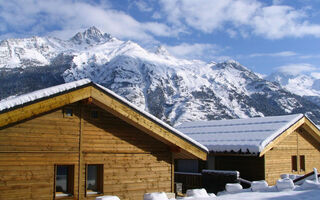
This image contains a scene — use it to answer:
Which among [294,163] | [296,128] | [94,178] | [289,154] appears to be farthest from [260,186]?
[294,163]

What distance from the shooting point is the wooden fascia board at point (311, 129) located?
2183cm

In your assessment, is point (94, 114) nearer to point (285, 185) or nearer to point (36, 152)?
point (36, 152)

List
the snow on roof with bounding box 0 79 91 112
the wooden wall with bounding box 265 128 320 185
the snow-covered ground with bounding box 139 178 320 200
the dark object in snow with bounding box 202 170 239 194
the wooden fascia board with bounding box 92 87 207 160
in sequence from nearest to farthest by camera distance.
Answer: the snow-covered ground with bounding box 139 178 320 200 < the snow on roof with bounding box 0 79 91 112 < the wooden fascia board with bounding box 92 87 207 160 < the dark object in snow with bounding box 202 170 239 194 < the wooden wall with bounding box 265 128 320 185

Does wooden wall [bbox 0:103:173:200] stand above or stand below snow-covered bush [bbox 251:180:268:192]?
above

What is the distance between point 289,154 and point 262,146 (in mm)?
4669

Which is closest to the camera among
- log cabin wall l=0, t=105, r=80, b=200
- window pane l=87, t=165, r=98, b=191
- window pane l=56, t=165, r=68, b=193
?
log cabin wall l=0, t=105, r=80, b=200

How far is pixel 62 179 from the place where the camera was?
12.0 m

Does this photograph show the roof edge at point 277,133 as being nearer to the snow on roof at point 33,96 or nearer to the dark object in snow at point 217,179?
the dark object in snow at point 217,179

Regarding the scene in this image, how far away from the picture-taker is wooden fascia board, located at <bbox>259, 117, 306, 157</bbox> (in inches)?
698

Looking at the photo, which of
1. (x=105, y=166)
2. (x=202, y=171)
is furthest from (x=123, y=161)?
(x=202, y=171)

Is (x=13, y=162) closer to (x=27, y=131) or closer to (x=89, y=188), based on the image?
(x=27, y=131)

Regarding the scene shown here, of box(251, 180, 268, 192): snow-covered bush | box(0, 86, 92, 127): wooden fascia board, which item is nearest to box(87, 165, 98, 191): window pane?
box(0, 86, 92, 127): wooden fascia board

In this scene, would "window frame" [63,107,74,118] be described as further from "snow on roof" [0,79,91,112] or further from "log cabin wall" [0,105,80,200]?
"snow on roof" [0,79,91,112]

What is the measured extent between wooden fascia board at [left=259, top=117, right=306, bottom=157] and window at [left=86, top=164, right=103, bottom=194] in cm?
847
